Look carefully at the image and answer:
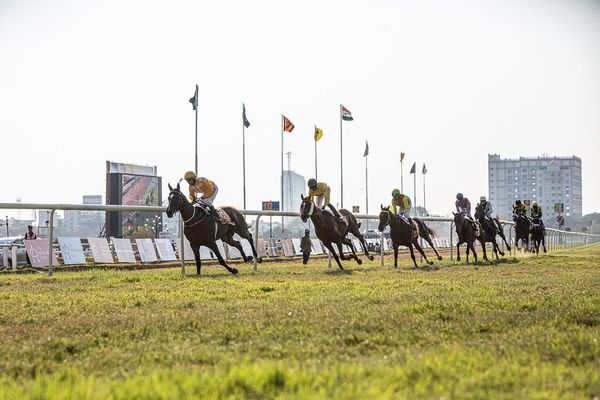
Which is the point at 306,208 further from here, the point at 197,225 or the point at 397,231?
the point at 397,231

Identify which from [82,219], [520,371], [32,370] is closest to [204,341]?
[32,370]

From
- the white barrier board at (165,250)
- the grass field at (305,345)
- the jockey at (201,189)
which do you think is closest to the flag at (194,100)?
the white barrier board at (165,250)

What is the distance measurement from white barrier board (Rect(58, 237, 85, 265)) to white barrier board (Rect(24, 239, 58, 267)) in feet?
3.09

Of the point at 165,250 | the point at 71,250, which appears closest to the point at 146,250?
the point at 165,250

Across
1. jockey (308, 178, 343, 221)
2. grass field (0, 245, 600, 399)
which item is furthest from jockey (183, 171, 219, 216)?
grass field (0, 245, 600, 399)

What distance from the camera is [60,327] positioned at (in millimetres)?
6566

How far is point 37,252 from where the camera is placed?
2097cm

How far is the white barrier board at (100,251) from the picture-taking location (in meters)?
23.5

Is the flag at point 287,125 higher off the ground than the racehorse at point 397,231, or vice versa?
the flag at point 287,125

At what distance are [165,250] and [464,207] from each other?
11383mm

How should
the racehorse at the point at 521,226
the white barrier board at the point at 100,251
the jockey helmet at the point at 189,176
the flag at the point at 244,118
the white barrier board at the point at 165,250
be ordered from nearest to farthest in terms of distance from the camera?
the jockey helmet at the point at 189,176, the white barrier board at the point at 100,251, the white barrier board at the point at 165,250, the racehorse at the point at 521,226, the flag at the point at 244,118

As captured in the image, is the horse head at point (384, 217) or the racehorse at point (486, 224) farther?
the racehorse at point (486, 224)

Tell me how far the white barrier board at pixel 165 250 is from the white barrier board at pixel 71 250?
209 inches

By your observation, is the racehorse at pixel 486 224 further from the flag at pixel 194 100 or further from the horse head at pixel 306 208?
the flag at pixel 194 100
